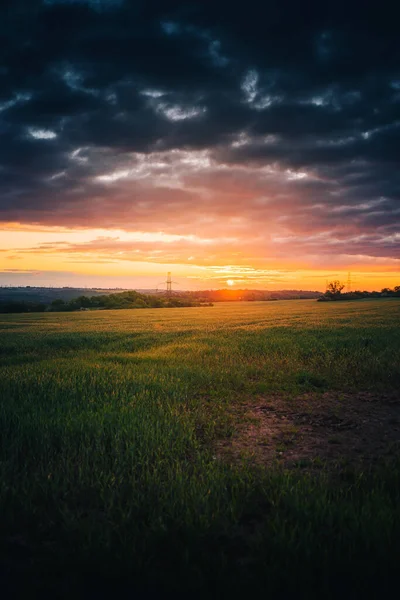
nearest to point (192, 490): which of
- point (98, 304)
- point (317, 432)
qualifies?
point (317, 432)

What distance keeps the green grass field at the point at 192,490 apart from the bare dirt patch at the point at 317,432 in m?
0.04

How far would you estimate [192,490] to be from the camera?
3492mm

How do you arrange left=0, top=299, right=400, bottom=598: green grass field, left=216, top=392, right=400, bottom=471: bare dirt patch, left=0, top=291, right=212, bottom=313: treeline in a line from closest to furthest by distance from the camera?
1. left=0, top=299, right=400, bottom=598: green grass field
2. left=216, top=392, right=400, bottom=471: bare dirt patch
3. left=0, top=291, right=212, bottom=313: treeline

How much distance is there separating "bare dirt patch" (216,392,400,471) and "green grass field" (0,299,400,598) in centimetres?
4

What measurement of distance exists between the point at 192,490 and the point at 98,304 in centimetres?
9775

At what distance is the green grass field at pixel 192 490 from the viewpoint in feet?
8.48

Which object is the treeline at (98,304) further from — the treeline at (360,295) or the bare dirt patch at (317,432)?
the bare dirt patch at (317,432)

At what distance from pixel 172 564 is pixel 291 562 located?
2.98 ft

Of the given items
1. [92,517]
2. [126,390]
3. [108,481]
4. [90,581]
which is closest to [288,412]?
[126,390]

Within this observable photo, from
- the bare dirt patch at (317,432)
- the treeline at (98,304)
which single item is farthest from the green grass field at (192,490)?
the treeline at (98,304)

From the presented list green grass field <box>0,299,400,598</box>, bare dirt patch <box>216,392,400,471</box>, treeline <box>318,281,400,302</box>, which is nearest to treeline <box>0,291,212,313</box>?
treeline <box>318,281,400,302</box>

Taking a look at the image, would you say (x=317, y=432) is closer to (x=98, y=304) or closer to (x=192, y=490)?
(x=192, y=490)

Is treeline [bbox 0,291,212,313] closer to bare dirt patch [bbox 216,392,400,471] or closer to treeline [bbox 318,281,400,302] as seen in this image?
treeline [bbox 318,281,400,302]

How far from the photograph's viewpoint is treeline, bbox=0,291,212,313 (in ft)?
253
